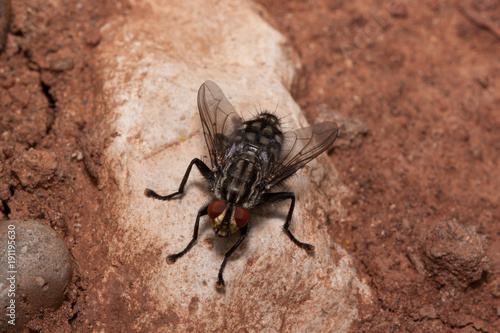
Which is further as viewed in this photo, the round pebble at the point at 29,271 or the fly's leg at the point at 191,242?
the fly's leg at the point at 191,242

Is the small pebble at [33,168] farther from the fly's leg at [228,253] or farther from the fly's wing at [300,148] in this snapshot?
the fly's wing at [300,148]

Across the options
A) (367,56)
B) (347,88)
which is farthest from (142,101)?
(367,56)

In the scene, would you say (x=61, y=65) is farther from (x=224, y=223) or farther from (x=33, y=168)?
(x=224, y=223)

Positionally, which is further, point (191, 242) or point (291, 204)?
point (291, 204)

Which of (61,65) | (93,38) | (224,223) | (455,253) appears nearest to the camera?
(224,223)

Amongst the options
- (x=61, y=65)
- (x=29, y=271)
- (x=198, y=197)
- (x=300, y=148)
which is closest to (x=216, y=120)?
(x=198, y=197)

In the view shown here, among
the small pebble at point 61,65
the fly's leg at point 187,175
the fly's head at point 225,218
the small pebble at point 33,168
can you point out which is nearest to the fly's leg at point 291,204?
the fly's head at point 225,218

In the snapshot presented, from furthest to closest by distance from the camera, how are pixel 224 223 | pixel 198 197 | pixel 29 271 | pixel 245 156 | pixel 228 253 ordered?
pixel 198 197
pixel 245 156
pixel 228 253
pixel 224 223
pixel 29 271
